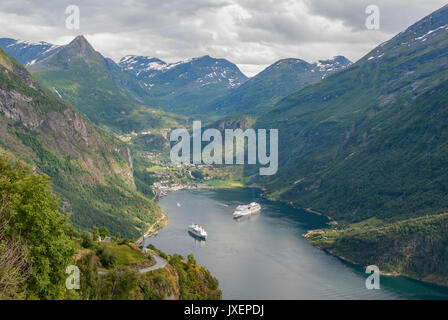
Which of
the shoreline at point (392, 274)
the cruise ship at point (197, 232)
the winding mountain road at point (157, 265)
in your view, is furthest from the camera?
the cruise ship at point (197, 232)

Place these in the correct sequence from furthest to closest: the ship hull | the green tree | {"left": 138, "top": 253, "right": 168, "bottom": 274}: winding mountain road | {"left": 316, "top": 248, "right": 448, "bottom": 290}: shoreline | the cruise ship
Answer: the cruise ship → the ship hull → {"left": 316, "top": 248, "right": 448, "bottom": 290}: shoreline → {"left": 138, "top": 253, "right": 168, "bottom": 274}: winding mountain road → the green tree

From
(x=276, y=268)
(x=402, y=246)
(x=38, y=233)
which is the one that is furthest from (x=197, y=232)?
(x=38, y=233)

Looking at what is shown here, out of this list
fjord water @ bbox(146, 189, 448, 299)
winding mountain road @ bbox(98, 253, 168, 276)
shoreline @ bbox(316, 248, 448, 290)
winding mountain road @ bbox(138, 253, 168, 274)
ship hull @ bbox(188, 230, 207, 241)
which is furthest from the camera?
ship hull @ bbox(188, 230, 207, 241)

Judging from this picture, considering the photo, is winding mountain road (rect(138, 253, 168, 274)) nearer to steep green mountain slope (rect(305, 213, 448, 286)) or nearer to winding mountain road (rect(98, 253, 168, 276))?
winding mountain road (rect(98, 253, 168, 276))

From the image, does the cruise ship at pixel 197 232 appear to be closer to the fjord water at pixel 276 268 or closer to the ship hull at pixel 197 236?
the ship hull at pixel 197 236

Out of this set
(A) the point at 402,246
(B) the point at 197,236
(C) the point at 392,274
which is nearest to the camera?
(C) the point at 392,274

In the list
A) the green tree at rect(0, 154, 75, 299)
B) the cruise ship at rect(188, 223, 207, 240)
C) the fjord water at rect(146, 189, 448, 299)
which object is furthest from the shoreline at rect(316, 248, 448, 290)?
the green tree at rect(0, 154, 75, 299)

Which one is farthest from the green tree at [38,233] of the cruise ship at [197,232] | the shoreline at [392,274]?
the shoreline at [392,274]

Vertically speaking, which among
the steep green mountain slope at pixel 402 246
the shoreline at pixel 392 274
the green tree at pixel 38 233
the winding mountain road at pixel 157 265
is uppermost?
the green tree at pixel 38 233

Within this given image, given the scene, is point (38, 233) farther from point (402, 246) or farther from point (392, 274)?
point (402, 246)

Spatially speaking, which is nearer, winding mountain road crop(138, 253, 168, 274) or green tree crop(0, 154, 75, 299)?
green tree crop(0, 154, 75, 299)
